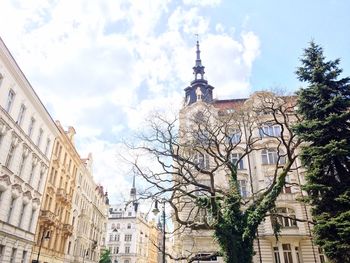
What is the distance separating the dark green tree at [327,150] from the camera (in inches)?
571

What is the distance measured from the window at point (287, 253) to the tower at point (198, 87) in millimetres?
18171

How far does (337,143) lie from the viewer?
1542 centimetres

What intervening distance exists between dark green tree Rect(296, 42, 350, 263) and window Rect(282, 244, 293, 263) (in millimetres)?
12849

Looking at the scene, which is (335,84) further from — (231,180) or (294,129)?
(231,180)

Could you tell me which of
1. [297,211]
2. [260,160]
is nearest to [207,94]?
[260,160]

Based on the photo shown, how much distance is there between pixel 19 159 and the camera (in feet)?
74.4

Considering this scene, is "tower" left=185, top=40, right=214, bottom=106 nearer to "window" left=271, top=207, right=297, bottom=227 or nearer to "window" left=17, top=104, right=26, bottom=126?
"window" left=271, top=207, right=297, bottom=227

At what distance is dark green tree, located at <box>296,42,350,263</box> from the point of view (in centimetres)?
1449

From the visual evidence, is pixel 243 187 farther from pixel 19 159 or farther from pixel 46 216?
pixel 19 159

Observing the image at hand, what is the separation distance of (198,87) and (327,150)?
74.9 ft

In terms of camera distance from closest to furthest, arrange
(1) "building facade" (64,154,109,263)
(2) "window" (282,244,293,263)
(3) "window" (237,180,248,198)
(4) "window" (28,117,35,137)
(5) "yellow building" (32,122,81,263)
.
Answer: (4) "window" (28,117,35,137) < (2) "window" (282,244,293,263) < (5) "yellow building" (32,122,81,263) < (3) "window" (237,180,248,198) < (1) "building facade" (64,154,109,263)

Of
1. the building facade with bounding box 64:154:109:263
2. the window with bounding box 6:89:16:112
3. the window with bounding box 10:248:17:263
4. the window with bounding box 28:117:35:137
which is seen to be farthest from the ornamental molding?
the building facade with bounding box 64:154:109:263

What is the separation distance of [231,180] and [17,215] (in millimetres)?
16630

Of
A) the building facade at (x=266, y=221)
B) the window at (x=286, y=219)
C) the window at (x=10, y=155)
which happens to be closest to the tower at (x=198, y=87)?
the building facade at (x=266, y=221)
